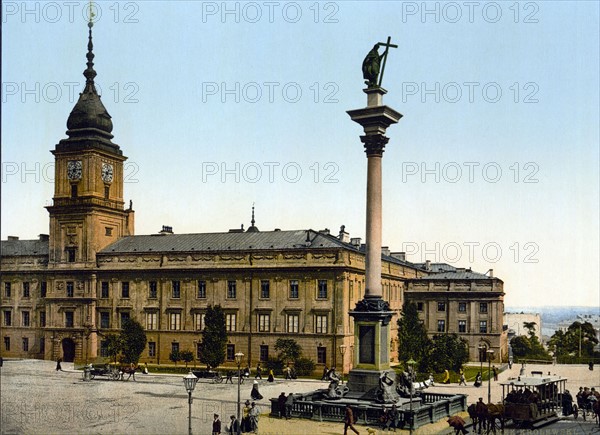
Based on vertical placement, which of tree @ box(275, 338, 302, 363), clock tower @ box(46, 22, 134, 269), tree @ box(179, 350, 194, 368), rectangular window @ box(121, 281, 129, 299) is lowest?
tree @ box(179, 350, 194, 368)

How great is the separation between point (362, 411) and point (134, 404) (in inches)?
620

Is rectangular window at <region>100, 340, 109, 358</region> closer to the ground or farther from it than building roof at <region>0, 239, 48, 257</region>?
closer to the ground

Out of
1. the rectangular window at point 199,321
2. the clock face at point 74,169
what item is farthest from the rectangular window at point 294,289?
the clock face at point 74,169

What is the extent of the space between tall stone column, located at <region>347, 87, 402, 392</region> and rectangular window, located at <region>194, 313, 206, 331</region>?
1419 inches

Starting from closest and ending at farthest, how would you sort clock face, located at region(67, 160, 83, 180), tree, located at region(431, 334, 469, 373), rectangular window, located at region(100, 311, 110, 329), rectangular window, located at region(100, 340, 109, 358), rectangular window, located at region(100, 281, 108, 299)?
tree, located at region(431, 334, 469, 373), rectangular window, located at region(100, 340, 109, 358), rectangular window, located at region(100, 311, 110, 329), rectangular window, located at region(100, 281, 108, 299), clock face, located at region(67, 160, 83, 180)

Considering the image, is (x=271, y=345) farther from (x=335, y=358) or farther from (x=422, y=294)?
(x=422, y=294)

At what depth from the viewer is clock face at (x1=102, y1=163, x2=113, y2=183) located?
3108 inches

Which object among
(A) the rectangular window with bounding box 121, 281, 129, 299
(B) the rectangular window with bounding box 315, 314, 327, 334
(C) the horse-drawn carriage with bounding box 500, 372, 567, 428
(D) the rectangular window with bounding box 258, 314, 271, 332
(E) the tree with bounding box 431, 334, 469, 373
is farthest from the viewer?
(A) the rectangular window with bounding box 121, 281, 129, 299

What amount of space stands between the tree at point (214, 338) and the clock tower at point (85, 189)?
1835cm

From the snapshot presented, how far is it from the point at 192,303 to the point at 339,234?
18.1 metres

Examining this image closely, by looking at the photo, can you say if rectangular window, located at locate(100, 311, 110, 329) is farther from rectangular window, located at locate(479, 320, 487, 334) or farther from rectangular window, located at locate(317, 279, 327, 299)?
rectangular window, located at locate(479, 320, 487, 334)

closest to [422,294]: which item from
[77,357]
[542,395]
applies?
[77,357]

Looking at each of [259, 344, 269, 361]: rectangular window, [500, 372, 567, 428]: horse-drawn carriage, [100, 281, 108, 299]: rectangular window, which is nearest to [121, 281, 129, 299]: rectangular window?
[100, 281, 108, 299]: rectangular window

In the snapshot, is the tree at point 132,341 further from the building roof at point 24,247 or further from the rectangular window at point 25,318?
the building roof at point 24,247
